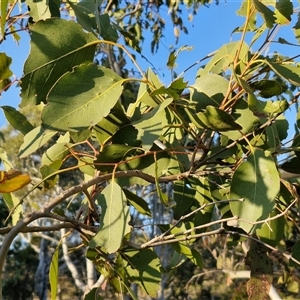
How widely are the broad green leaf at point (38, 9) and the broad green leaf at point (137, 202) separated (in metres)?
0.28

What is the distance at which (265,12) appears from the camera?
509mm

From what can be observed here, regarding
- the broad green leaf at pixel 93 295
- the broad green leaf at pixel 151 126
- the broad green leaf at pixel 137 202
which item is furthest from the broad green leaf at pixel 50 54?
the broad green leaf at pixel 93 295

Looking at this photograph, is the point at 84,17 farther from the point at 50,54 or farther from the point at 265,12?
the point at 265,12

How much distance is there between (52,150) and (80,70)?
19 cm

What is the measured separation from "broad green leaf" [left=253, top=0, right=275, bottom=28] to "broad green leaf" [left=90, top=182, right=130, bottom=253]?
26 cm

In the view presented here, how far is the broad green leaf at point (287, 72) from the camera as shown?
0.51 m

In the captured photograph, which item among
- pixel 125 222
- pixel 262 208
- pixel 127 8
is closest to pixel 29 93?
pixel 125 222

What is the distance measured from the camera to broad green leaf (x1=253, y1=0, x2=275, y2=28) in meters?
0.50

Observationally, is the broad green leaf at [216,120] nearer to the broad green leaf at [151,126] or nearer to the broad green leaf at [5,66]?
the broad green leaf at [151,126]

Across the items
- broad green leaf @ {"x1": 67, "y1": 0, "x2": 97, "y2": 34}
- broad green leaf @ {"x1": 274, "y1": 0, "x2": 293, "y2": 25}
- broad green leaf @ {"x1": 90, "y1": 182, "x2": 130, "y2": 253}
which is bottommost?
broad green leaf @ {"x1": 90, "y1": 182, "x2": 130, "y2": 253}

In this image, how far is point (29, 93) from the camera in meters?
0.54

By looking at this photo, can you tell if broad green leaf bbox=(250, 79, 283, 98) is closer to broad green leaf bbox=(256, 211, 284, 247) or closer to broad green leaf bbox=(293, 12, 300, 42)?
broad green leaf bbox=(293, 12, 300, 42)

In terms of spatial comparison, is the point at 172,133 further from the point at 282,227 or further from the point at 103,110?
the point at 282,227

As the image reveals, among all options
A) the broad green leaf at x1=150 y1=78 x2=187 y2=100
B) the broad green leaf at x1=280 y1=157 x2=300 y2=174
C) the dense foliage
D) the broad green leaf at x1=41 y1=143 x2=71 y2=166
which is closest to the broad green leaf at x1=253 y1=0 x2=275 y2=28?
the dense foliage
